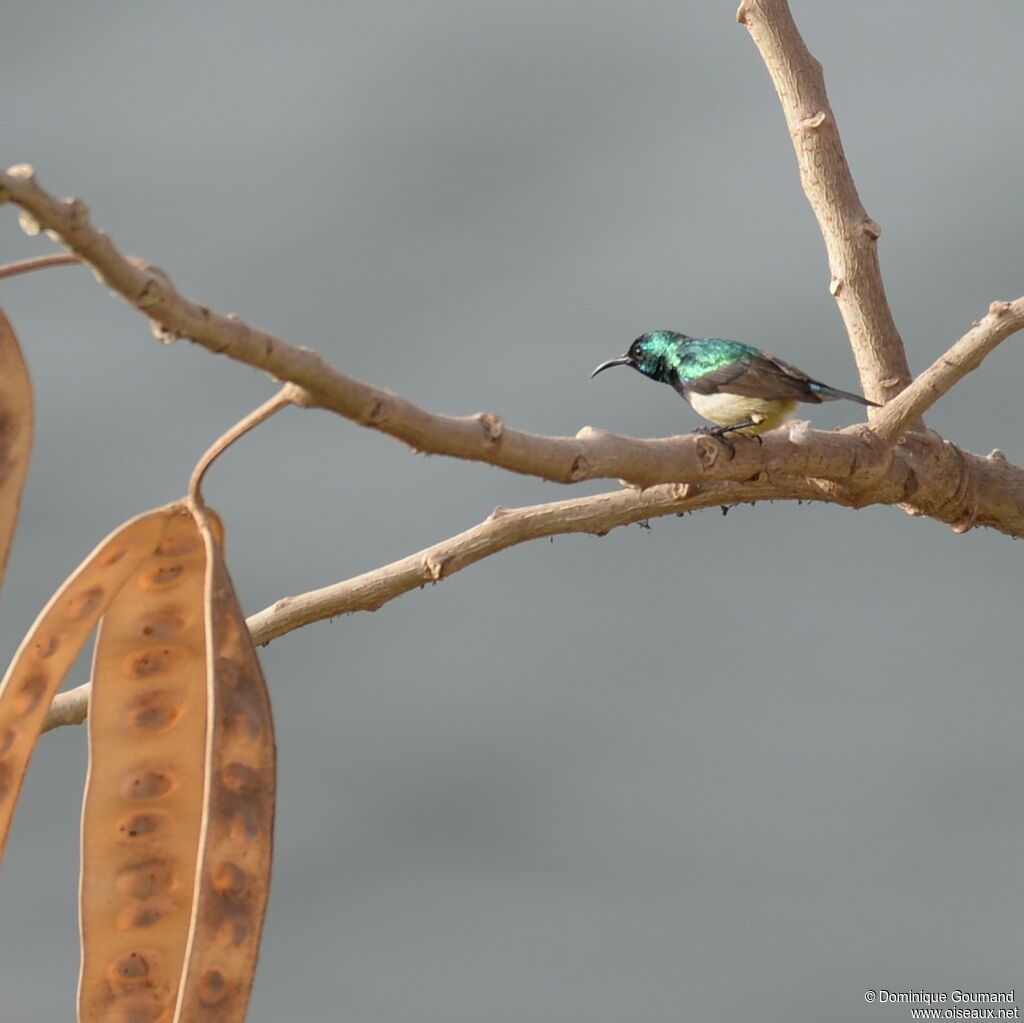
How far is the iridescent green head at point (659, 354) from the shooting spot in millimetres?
2887

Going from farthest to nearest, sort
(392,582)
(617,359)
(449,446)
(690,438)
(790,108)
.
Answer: (617,359), (790,108), (392,582), (690,438), (449,446)

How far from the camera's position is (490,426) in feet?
4.03

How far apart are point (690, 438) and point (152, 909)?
60cm

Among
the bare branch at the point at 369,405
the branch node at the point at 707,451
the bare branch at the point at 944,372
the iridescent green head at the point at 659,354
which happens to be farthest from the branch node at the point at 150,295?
the iridescent green head at the point at 659,354

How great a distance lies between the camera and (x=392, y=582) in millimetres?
1986

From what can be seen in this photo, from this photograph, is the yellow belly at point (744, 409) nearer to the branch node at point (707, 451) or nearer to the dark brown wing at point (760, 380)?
the dark brown wing at point (760, 380)

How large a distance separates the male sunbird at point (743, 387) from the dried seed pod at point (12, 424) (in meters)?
1.48

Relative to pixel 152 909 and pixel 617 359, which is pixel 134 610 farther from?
pixel 617 359

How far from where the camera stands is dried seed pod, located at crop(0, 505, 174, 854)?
3.95ft

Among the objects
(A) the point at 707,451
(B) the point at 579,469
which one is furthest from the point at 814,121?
(B) the point at 579,469

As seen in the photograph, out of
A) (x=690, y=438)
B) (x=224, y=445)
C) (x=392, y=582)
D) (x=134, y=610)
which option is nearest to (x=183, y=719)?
(x=134, y=610)

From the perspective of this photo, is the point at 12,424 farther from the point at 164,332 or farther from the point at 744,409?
the point at 744,409

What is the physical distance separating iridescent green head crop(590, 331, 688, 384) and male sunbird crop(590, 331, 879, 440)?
0.07 metres

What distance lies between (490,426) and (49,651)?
13.3 inches
